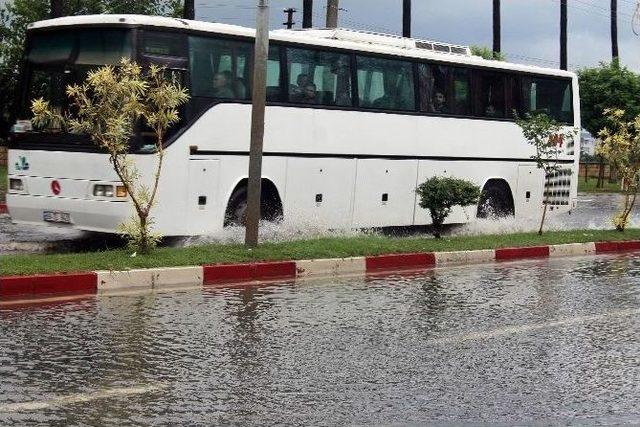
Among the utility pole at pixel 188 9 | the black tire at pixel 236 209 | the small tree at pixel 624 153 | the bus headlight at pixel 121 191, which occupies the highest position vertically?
the utility pole at pixel 188 9

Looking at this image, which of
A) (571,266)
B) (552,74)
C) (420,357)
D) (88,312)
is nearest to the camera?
(420,357)

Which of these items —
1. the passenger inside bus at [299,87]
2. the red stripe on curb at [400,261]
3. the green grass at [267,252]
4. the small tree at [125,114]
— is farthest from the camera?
the passenger inside bus at [299,87]

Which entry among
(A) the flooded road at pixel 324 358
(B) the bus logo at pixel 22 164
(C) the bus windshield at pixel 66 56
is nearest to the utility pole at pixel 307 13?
(C) the bus windshield at pixel 66 56

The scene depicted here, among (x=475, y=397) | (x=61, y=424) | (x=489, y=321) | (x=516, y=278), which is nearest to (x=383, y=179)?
(x=516, y=278)

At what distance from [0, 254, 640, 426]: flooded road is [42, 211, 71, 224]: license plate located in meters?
3.98

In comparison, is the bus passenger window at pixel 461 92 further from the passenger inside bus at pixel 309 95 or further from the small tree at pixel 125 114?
the small tree at pixel 125 114

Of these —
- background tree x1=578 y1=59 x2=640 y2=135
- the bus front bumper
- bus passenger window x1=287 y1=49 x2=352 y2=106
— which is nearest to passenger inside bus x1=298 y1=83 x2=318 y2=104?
bus passenger window x1=287 y1=49 x2=352 y2=106

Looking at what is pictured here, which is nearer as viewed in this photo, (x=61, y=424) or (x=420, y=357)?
(x=61, y=424)

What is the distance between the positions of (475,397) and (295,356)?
1.66 metres

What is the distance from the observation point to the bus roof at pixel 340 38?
15.6 m

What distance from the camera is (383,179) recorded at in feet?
64.7

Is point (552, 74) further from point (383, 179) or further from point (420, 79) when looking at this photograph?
point (383, 179)

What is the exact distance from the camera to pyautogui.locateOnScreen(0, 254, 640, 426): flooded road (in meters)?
6.63

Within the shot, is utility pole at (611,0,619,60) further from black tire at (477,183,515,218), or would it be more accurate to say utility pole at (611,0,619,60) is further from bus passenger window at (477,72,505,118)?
black tire at (477,183,515,218)
